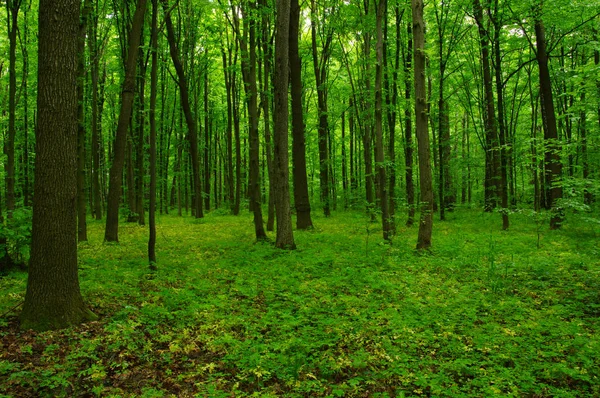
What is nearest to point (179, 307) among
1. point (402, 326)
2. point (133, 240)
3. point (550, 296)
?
point (402, 326)

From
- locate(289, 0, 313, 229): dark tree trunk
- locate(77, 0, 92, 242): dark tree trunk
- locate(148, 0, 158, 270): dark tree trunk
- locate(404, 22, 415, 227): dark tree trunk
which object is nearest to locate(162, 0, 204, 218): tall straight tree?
locate(77, 0, 92, 242): dark tree trunk

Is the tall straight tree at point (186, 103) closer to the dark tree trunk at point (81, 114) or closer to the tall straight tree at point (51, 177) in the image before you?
the dark tree trunk at point (81, 114)

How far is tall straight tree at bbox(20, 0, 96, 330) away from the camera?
4.70 meters

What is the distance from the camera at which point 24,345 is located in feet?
13.7

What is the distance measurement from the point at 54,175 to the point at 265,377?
3926 mm

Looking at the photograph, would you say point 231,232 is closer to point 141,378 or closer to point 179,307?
point 179,307

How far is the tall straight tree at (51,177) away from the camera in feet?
15.4

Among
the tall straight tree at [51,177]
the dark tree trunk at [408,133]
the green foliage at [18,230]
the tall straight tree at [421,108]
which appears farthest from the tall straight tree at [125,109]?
the dark tree trunk at [408,133]

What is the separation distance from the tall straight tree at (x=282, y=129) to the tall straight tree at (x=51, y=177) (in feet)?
18.8

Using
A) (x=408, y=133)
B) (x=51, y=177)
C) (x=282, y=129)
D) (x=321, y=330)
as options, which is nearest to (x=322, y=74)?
(x=408, y=133)

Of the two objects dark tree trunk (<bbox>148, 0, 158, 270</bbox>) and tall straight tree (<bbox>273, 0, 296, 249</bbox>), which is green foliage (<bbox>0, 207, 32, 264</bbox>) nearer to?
dark tree trunk (<bbox>148, 0, 158, 270</bbox>)

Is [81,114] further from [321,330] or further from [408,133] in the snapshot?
[408,133]

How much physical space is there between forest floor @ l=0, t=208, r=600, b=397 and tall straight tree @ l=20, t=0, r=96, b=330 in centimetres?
42

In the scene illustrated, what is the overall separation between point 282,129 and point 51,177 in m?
6.24
